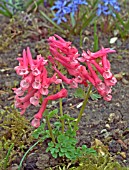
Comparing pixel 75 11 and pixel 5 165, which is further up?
pixel 75 11

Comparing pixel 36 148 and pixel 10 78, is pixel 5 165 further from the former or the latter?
pixel 10 78

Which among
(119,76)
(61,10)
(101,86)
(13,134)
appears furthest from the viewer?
(61,10)

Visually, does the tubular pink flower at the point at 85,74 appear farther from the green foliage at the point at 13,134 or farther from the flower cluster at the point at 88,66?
the green foliage at the point at 13,134

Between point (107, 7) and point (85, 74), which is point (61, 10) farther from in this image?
point (85, 74)

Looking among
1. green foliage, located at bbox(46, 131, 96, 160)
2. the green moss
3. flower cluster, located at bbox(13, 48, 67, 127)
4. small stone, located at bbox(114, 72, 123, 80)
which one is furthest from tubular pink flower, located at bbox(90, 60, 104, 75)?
small stone, located at bbox(114, 72, 123, 80)

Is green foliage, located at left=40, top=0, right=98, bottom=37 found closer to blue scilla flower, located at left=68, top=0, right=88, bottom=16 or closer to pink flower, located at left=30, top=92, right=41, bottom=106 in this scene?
blue scilla flower, located at left=68, top=0, right=88, bottom=16

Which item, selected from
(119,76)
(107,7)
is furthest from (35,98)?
(107,7)

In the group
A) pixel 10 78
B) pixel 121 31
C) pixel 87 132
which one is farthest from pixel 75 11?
pixel 87 132
